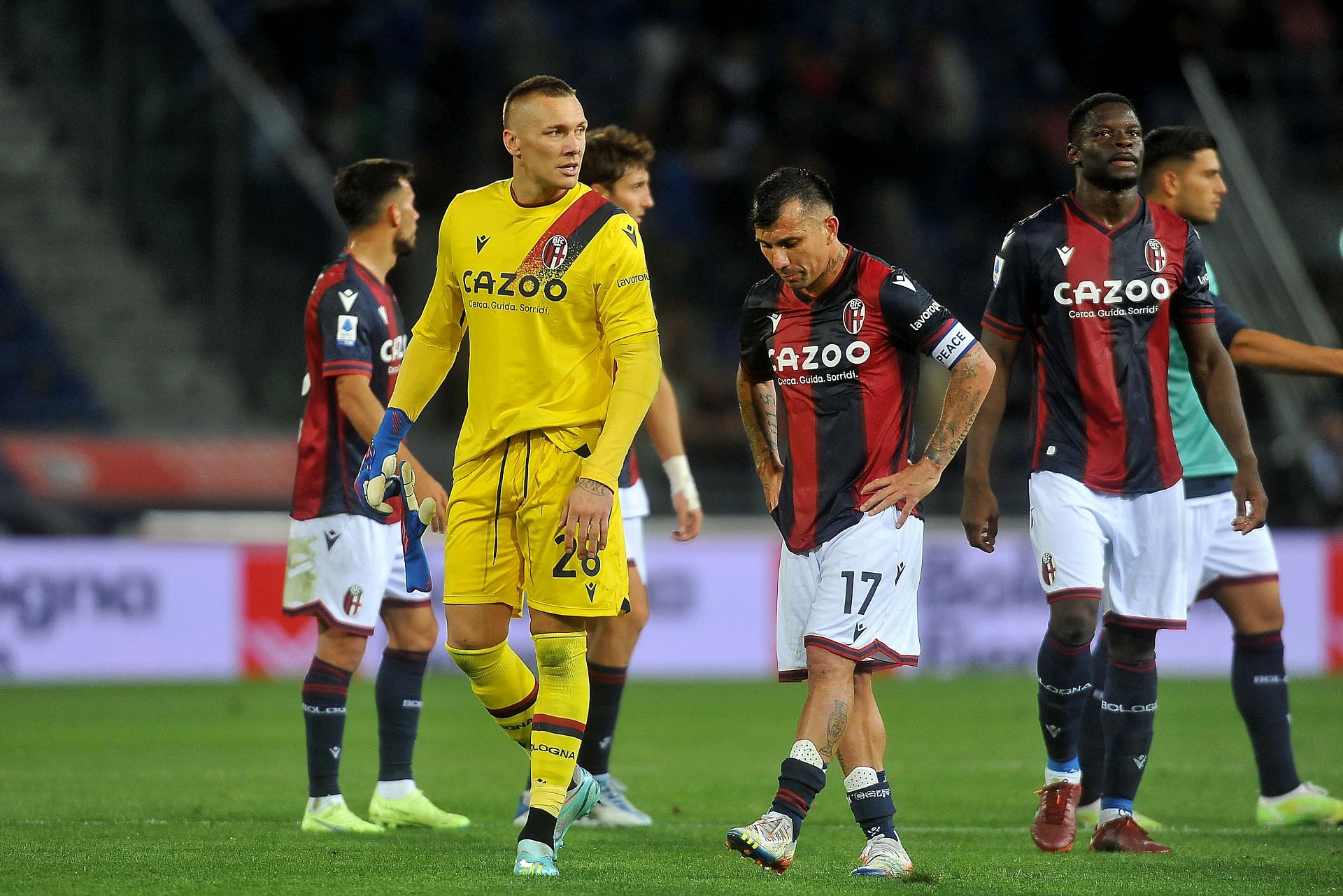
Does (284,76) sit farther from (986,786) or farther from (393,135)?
(986,786)

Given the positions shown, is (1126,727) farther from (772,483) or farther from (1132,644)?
(772,483)

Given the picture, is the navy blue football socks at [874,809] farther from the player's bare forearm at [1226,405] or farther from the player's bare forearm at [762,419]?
the player's bare forearm at [1226,405]

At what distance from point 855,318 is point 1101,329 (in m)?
1.08

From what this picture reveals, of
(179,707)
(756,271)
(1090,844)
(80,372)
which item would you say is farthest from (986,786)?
(80,372)

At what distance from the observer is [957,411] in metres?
5.57

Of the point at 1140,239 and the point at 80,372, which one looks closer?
the point at 1140,239

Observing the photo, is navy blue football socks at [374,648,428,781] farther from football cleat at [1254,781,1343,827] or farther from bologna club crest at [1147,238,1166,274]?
football cleat at [1254,781,1343,827]

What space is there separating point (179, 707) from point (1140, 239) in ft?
27.7

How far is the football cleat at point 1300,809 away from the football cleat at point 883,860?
2197mm

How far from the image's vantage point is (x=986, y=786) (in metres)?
8.20

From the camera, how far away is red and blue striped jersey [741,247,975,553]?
555cm

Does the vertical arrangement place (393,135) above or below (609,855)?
above

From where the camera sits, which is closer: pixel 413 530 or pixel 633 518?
pixel 413 530

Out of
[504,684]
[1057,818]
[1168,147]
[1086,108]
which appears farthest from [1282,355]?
[504,684]
